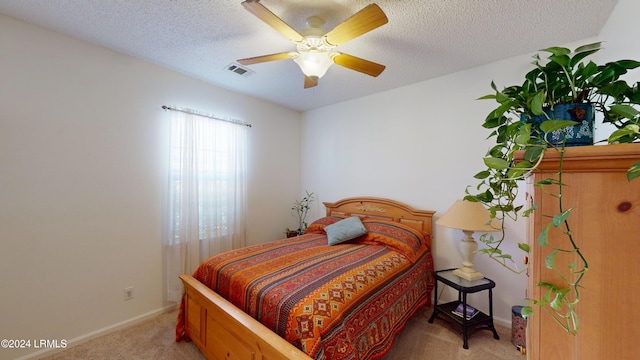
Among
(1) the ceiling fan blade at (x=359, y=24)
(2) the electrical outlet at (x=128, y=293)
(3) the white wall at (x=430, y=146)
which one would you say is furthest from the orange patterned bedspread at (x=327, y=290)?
(1) the ceiling fan blade at (x=359, y=24)

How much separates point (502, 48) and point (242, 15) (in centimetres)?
226

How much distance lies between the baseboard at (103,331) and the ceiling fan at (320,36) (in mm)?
2645

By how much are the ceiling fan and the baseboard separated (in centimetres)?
264

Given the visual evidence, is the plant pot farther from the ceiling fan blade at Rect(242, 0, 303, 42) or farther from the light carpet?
the light carpet

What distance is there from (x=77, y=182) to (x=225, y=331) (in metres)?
1.84

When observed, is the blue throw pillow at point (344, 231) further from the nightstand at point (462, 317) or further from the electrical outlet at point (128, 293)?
the electrical outlet at point (128, 293)

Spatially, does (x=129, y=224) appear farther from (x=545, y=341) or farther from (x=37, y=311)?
(x=545, y=341)

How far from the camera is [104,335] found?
2.16 metres

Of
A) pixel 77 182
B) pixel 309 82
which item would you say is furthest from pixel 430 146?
pixel 77 182

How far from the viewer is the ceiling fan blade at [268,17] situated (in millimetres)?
1292

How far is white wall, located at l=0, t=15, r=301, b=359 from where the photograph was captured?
1828 millimetres

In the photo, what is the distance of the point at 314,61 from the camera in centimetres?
177

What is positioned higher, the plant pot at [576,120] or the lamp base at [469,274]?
the plant pot at [576,120]

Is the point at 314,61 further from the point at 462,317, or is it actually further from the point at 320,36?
the point at 462,317
